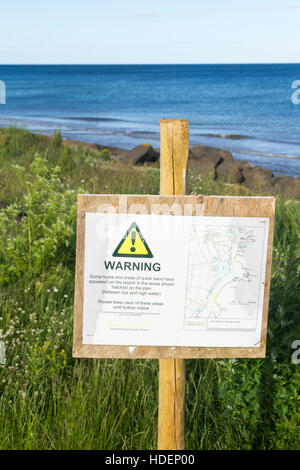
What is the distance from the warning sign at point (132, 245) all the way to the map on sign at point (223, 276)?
0.80 ft

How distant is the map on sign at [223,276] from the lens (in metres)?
2.41

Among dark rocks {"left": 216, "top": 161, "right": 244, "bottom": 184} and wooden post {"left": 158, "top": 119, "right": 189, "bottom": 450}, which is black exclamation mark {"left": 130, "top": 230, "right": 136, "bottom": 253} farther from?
dark rocks {"left": 216, "top": 161, "right": 244, "bottom": 184}

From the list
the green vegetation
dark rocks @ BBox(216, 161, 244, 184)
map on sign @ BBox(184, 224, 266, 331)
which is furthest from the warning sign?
dark rocks @ BBox(216, 161, 244, 184)

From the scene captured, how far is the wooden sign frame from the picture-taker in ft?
7.79

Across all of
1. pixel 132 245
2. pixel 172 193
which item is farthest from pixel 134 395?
pixel 172 193

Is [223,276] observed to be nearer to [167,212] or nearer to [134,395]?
[167,212]

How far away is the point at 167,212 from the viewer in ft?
7.79

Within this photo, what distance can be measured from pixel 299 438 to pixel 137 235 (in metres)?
1.61

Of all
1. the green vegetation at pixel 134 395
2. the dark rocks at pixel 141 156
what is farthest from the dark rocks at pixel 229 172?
the green vegetation at pixel 134 395

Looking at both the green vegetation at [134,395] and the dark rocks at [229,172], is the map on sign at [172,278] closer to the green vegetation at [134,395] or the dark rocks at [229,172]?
the green vegetation at [134,395]

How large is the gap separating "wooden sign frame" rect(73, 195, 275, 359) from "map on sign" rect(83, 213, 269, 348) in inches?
1.0

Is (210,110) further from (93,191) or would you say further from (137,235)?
(137,235)

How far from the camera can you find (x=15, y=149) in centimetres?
1310
